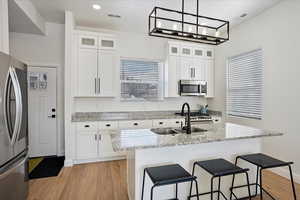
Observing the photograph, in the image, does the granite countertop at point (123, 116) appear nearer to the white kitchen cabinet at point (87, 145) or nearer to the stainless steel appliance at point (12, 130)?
the white kitchen cabinet at point (87, 145)

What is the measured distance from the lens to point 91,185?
2652 millimetres

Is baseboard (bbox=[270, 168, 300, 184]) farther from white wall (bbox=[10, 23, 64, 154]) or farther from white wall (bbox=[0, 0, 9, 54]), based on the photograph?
white wall (bbox=[0, 0, 9, 54])

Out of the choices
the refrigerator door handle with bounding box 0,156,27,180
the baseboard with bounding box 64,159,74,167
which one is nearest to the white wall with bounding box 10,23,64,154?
the baseboard with bounding box 64,159,74,167

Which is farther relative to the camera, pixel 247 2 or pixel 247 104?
pixel 247 104

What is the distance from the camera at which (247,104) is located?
3754mm

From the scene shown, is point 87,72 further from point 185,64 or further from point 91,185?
point 185,64

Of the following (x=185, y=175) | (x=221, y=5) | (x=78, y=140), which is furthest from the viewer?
(x=78, y=140)

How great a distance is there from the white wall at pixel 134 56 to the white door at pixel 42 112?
62cm

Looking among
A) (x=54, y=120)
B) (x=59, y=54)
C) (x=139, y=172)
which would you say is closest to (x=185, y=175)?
(x=139, y=172)

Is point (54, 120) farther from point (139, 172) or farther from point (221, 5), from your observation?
point (221, 5)

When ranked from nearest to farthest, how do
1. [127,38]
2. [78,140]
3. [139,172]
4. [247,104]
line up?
[139,172] < [78,140] < [247,104] < [127,38]

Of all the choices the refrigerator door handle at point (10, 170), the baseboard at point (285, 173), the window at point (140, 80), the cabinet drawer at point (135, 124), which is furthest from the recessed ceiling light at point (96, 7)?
the baseboard at point (285, 173)

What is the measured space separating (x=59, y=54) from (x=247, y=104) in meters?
4.44

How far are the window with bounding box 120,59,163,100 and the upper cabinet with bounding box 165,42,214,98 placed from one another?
12.9 inches
